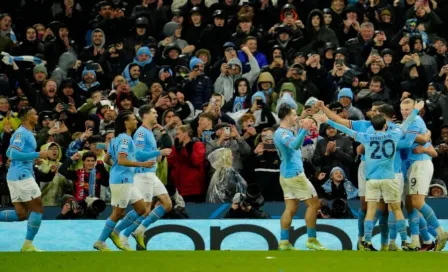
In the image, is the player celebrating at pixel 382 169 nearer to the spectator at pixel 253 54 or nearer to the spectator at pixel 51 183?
the spectator at pixel 51 183

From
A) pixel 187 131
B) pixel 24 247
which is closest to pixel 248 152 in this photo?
pixel 187 131

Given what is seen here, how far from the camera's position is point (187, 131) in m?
20.8

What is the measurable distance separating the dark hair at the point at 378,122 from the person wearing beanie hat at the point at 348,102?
4.32 meters

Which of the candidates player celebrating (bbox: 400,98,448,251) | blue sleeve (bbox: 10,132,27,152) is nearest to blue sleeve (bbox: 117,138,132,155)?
blue sleeve (bbox: 10,132,27,152)

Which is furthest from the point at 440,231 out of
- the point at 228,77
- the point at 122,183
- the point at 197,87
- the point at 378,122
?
the point at 197,87

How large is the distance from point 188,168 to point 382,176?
4.43 meters

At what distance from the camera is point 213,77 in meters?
24.3

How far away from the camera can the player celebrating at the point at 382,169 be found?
56.3 feet

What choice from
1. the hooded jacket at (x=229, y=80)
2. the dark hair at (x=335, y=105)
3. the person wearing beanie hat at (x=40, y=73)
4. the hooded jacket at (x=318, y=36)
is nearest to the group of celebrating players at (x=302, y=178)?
the dark hair at (x=335, y=105)

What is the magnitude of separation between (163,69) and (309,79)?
2853mm

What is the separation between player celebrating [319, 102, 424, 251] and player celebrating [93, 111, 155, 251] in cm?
292

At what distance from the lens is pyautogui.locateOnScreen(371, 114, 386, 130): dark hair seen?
56.6 feet

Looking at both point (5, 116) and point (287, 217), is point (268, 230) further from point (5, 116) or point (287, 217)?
point (5, 116)

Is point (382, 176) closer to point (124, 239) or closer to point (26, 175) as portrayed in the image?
point (124, 239)
